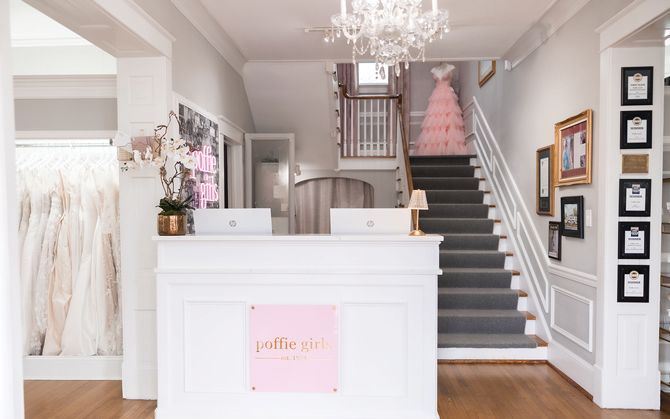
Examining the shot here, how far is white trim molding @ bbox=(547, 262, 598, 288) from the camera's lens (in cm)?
323

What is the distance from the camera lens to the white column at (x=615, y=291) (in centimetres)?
300

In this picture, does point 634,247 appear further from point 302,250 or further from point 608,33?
point 302,250

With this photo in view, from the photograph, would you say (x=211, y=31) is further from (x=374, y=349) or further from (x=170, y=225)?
(x=374, y=349)

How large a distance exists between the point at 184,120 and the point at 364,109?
4.53m

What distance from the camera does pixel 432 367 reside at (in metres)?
2.68

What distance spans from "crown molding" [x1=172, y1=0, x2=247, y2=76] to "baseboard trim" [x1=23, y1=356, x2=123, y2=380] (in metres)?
2.77

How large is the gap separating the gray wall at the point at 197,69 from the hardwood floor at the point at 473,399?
2299 millimetres

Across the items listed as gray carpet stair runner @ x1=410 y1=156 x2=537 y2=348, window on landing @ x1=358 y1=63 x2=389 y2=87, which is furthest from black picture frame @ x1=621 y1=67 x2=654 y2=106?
window on landing @ x1=358 y1=63 x2=389 y2=87

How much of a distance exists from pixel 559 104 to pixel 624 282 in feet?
5.10

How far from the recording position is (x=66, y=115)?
3.62m

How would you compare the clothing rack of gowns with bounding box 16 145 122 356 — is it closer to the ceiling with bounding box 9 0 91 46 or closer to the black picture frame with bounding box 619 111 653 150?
the ceiling with bounding box 9 0 91 46

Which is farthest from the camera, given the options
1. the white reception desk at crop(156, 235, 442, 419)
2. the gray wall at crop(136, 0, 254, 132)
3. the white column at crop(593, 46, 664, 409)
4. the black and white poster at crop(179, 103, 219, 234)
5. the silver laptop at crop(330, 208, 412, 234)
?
the black and white poster at crop(179, 103, 219, 234)

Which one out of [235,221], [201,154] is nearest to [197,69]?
[201,154]

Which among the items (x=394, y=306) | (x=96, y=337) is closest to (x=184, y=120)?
(x=96, y=337)
